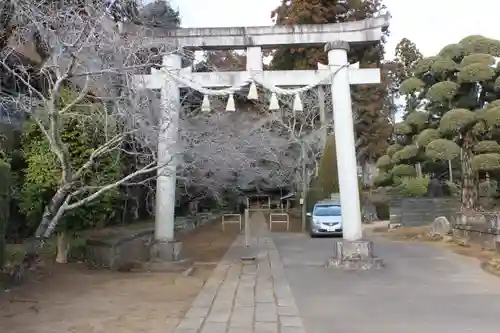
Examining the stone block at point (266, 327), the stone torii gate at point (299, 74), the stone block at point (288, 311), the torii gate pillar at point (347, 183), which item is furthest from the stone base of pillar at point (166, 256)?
the stone block at point (266, 327)

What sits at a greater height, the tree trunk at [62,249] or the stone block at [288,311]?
the tree trunk at [62,249]

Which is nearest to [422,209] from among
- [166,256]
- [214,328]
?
[166,256]

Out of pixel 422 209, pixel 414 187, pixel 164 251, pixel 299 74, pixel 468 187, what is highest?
pixel 299 74

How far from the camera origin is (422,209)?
76.6 ft

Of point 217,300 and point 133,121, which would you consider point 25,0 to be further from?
point 217,300

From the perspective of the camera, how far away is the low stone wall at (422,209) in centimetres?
2292

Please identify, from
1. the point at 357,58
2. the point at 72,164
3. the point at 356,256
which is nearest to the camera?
the point at 72,164

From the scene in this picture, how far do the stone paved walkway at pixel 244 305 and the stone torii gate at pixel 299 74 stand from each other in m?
1.94

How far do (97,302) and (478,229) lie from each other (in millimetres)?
11885

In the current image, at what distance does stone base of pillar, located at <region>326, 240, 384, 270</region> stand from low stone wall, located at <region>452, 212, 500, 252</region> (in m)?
3.91

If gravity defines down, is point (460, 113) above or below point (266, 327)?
above

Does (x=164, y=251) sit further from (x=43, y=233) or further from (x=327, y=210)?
(x=327, y=210)

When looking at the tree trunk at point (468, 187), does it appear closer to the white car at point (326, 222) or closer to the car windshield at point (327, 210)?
the white car at point (326, 222)

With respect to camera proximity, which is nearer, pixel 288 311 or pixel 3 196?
pixel 288 311
